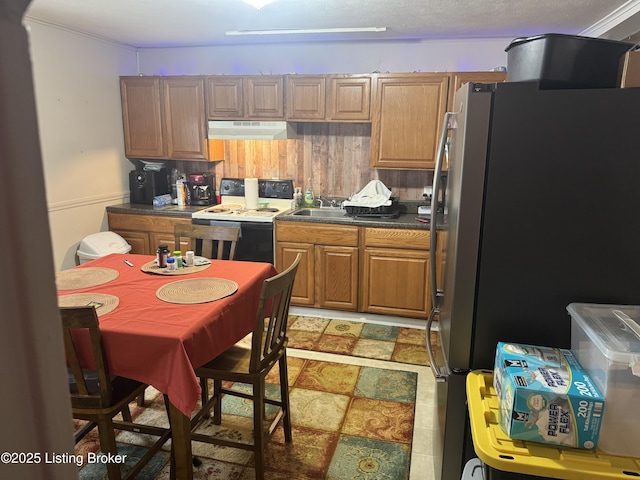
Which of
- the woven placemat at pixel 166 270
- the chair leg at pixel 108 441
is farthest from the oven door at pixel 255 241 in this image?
the chair leg at pixel 108 441

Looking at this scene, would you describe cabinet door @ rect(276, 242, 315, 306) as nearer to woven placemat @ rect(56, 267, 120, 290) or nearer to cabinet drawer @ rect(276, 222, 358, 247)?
cabinet drawer @ rect(276, 222, 358, 247)

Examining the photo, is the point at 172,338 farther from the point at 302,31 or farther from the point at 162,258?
the point at 302,31

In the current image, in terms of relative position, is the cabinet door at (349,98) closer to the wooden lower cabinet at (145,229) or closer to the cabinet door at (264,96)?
the cabinet door at (264,96)

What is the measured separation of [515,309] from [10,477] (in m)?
1.43

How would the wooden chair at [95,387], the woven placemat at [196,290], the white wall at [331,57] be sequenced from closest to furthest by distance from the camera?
the wooden chair at [95,387], the woven placemat at [196,290], the white wall at [331,57]

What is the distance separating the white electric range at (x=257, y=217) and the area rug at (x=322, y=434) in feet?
4.08

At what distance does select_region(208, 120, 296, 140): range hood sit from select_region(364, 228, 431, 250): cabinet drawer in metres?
1.17

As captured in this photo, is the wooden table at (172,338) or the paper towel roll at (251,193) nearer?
the wooden table at (172,338)

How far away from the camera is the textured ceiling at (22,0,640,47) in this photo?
299cm

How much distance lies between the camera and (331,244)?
3.93 metres

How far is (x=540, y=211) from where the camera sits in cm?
145

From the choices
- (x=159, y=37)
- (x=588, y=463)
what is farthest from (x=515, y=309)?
(x=159, y=37)

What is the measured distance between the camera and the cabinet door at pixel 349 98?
392 centimetres

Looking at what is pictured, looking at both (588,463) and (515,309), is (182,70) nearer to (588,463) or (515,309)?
(515,309)
